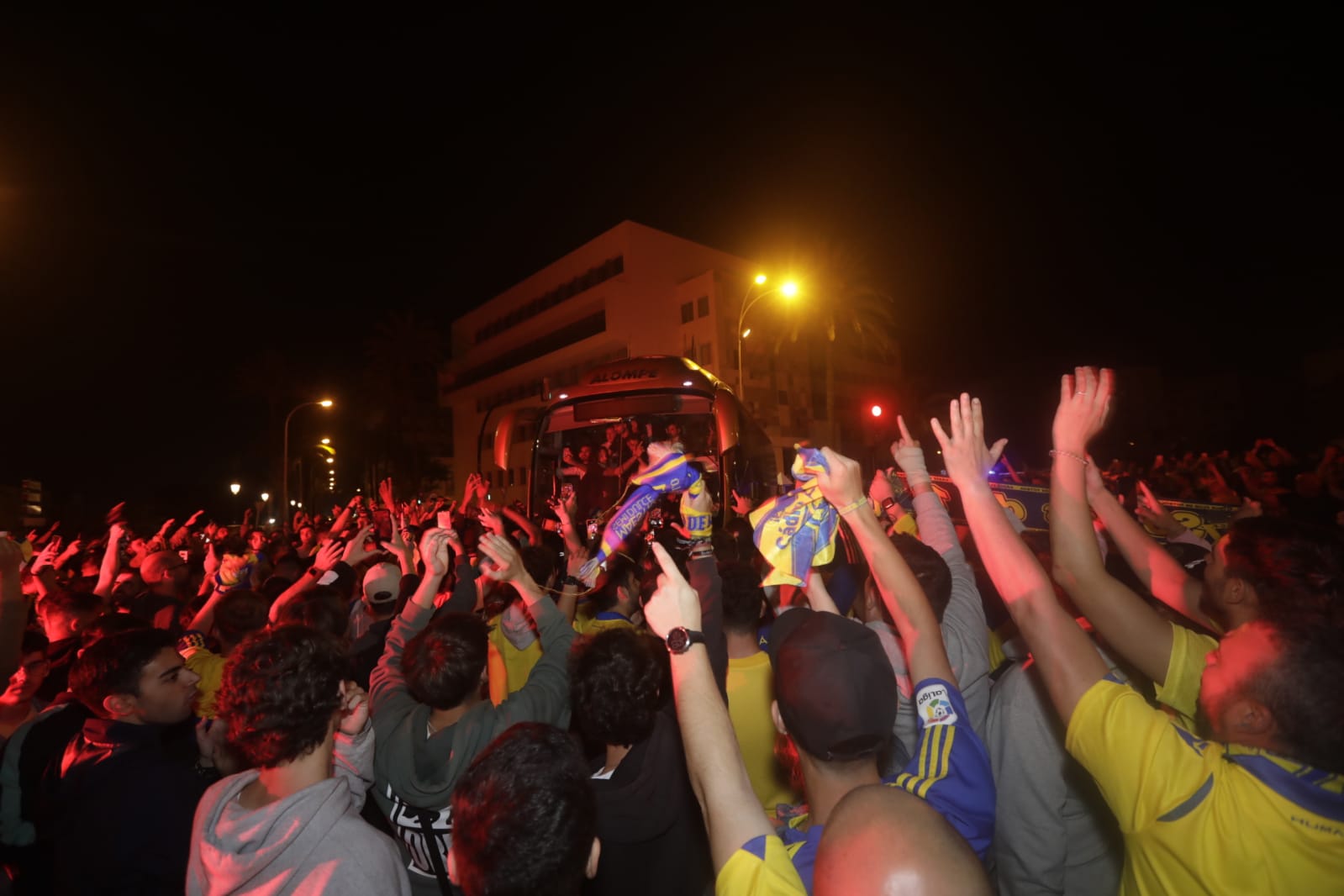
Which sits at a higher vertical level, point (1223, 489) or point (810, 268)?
point (810, 268)

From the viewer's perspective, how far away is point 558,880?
5.43ft

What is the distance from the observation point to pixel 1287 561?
99.3 inches

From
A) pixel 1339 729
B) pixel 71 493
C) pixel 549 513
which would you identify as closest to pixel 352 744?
pixel 1339 729

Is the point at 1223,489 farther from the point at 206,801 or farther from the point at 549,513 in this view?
the point at 206,801

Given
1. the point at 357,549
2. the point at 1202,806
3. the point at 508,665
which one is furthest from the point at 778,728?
the point at 357,549

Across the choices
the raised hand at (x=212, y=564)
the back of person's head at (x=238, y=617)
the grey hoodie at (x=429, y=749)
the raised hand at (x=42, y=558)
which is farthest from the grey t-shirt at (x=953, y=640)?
the raised hand at (x=212, y=564)

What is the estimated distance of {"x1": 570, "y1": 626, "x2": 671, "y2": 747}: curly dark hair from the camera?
2521 millimetres

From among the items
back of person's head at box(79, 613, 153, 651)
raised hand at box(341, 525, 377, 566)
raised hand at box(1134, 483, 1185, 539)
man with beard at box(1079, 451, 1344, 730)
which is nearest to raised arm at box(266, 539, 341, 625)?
raised hand at box(341, 525, 377, 566)

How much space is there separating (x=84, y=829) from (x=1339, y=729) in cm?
418

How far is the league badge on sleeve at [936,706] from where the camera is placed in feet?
6.65

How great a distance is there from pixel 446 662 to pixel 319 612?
6.28 feet

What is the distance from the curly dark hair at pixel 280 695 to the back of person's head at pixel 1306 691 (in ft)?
9.23

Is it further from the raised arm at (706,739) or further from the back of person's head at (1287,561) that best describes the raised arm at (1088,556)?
the raised arm at (706,739)

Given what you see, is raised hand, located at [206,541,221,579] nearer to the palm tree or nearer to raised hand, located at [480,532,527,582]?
raised hand, located at [480,532,527,582]
